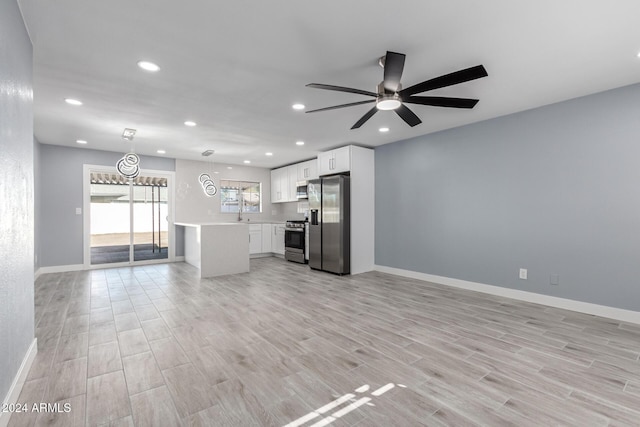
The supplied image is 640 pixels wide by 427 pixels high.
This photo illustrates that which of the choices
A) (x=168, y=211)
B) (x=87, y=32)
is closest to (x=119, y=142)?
(x=168, y=211)

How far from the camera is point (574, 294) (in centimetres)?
353

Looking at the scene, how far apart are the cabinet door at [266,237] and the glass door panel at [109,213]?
3.07m

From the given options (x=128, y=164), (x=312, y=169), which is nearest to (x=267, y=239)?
(x=312, y=169)

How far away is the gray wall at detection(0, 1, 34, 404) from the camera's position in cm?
158

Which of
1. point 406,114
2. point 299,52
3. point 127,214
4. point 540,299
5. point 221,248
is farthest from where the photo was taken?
point 127,214

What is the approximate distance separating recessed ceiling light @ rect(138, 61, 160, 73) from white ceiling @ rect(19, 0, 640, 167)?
0.07m

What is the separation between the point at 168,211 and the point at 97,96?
13.4 feet

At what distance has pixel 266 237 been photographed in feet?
25.9

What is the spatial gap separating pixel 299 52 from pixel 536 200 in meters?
3.53

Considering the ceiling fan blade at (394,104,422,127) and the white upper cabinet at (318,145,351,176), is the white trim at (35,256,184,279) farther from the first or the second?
the ceiling fan blade at (394,104,422,127)

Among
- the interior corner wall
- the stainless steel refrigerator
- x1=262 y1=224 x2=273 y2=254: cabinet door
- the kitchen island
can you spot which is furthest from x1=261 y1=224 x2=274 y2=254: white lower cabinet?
the interior corner wall

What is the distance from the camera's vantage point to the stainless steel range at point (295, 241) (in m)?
6.77

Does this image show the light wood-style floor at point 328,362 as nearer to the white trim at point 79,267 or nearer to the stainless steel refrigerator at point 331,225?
the stainless steel refrigerator at point 331,225

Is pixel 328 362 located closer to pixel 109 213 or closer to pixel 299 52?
pixel 299 52
